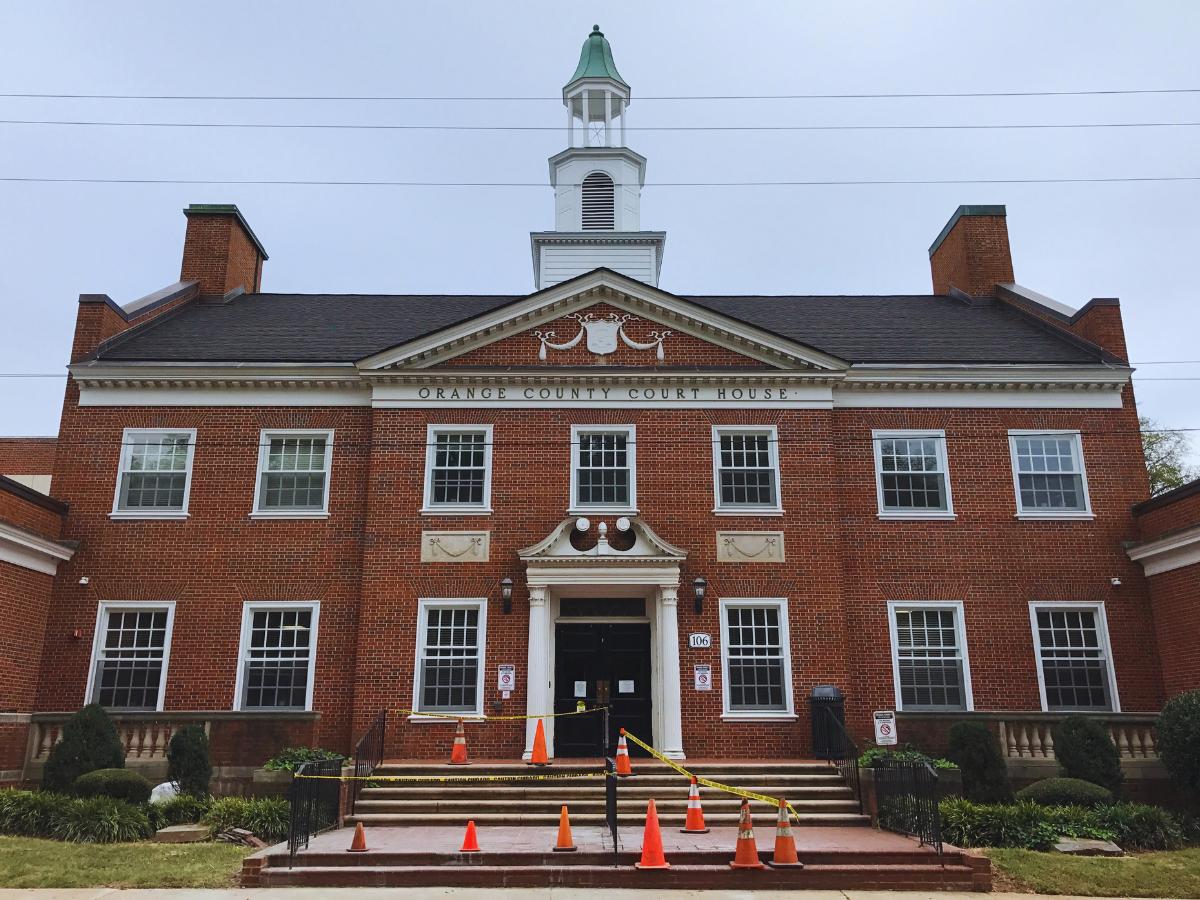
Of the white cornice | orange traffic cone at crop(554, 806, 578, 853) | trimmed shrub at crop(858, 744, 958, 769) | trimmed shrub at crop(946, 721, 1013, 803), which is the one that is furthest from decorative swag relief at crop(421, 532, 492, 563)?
the white cornice

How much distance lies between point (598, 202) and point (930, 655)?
15.5m

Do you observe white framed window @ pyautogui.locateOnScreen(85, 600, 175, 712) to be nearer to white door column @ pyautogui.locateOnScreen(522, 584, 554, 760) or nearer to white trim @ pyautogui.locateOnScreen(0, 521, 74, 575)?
white trim @ pyautogui.locateOnScreen(0, 521, 74, 575)

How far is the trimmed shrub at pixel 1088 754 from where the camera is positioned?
687 inches

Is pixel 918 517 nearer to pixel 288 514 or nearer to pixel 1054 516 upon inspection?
pixel 1054 516

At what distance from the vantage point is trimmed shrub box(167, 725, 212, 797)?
17.0 metres

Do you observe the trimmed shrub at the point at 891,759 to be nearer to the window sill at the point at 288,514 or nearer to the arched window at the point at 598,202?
the window sill at the point at 288,514

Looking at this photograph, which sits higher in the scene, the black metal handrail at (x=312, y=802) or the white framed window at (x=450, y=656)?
the white framed window at (x=450, y=656)

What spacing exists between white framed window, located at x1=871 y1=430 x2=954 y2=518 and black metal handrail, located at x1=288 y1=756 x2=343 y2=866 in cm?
1196

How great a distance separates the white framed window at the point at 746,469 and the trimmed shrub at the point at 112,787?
452 inches

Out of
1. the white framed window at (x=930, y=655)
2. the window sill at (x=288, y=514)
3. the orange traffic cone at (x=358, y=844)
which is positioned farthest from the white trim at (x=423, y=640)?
the white framed window at (x=930, y=655)

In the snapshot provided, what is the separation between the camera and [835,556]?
20125 mm

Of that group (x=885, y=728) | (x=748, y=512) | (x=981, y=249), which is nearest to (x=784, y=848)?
(x=885, y=728)

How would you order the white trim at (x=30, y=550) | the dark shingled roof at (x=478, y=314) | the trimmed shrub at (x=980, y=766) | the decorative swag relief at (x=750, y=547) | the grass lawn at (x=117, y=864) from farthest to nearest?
the dark shingled roof at (x=478, y=314) → the decorative swag relief at (x=750, y=547) → the white trim at (x=30, y=550) → the trimmed shrub at (x=980, y=766) → the grass lawn at (x=117, y=864)

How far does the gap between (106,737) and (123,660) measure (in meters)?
2.55
